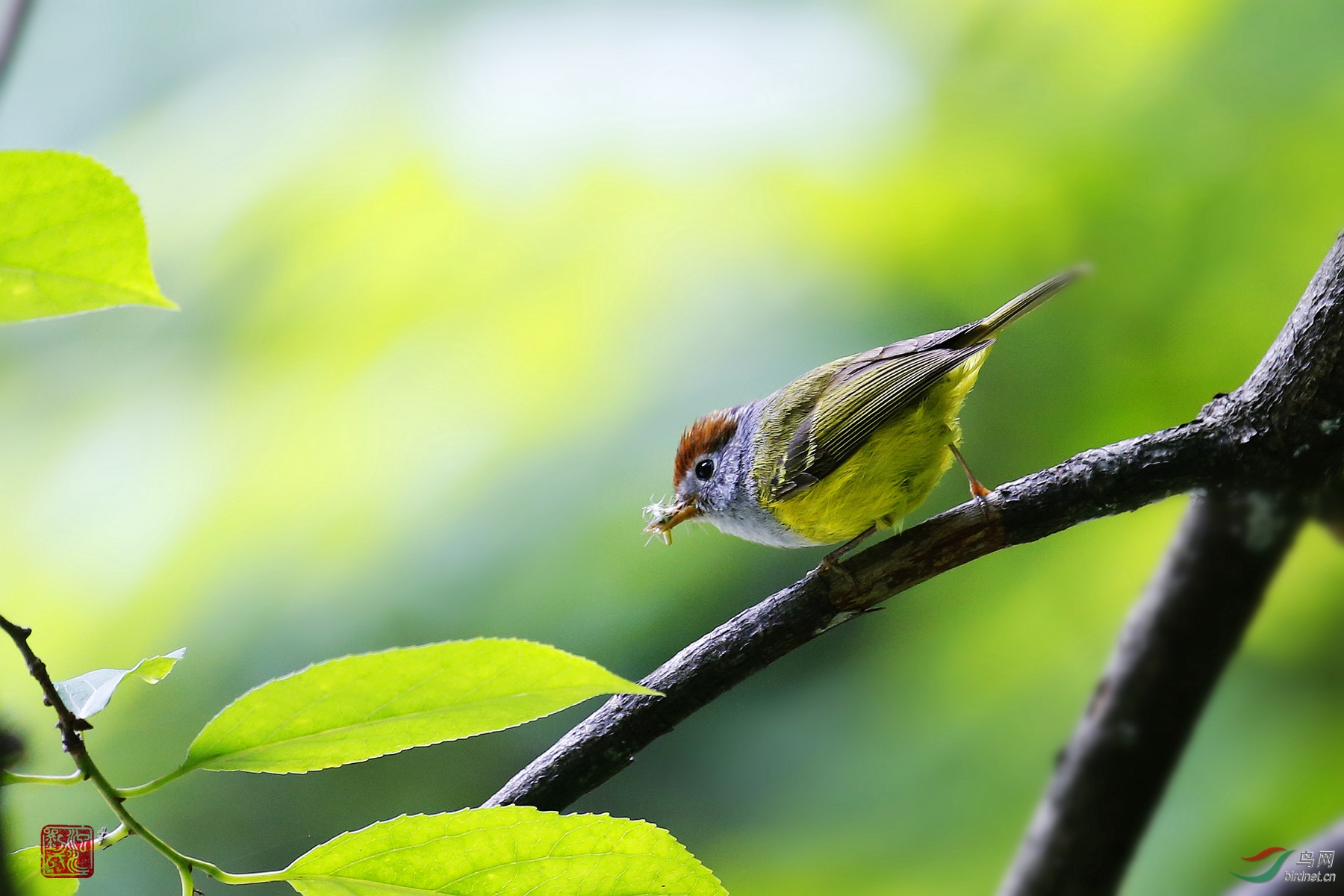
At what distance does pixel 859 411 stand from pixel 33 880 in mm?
707

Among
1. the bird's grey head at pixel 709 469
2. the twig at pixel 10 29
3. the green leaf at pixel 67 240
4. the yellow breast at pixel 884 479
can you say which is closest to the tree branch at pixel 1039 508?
the yellow breast at pixel 884 479

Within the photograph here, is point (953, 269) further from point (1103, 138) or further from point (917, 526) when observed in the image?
point (917, 526)

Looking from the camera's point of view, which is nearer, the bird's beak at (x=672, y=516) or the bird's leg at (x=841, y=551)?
the bird's leg at (x=841, y=551)

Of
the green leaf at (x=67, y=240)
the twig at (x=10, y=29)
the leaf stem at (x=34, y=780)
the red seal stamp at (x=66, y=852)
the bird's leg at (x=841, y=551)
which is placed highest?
the twig at (x=10, y=29)

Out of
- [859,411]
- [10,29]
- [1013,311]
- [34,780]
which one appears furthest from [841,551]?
[10,29]

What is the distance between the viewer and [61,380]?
1.22 meters

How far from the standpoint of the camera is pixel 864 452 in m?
0.83

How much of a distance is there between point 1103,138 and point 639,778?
1022mm

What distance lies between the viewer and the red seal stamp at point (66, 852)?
0.43 meters

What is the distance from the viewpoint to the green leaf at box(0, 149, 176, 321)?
0.30m

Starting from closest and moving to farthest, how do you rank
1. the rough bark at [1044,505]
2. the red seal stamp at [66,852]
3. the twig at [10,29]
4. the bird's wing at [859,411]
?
the red seal stamp at [66,852]
the rough bark at [1044,505]
the bird's wing at [859,411]
the twig at [10,29]

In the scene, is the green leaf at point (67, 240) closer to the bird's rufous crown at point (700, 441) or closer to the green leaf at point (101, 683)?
the green leaf at point (101, 683)

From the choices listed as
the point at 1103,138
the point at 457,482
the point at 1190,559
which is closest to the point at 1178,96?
the point at 1103,138

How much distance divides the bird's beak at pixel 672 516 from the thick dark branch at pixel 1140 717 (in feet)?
1.77
